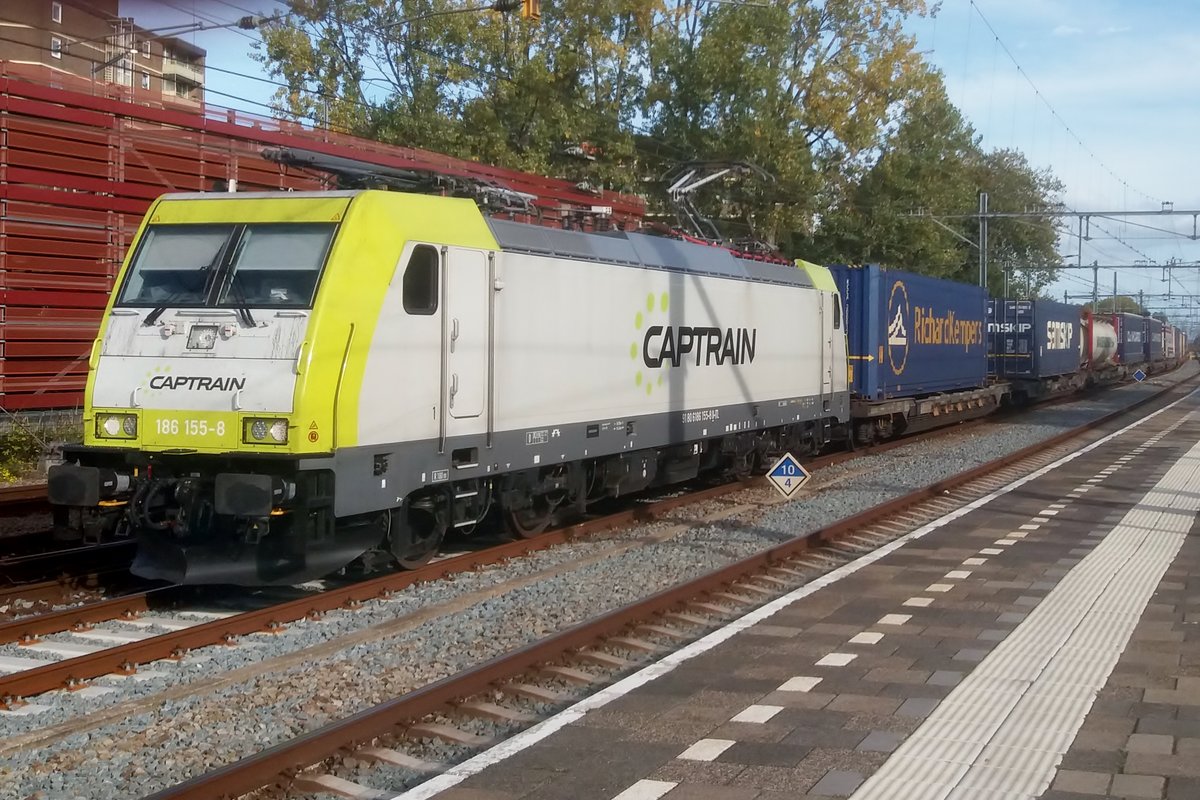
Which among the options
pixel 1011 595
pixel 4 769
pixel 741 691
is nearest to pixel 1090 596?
pixel 1011 595

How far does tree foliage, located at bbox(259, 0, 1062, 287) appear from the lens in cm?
3312

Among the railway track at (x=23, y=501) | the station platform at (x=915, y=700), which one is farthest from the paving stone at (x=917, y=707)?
the railway track at (x=23, y=501)

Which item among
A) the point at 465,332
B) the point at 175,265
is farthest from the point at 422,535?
the point at 175,265

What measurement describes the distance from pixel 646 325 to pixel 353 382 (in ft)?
17.8

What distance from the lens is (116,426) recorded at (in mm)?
9391

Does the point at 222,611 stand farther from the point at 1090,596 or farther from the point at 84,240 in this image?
the point at 84,240

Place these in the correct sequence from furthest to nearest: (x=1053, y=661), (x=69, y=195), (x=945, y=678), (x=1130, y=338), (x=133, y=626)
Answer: (x=1130, y=338) < (x=69, y=195) < (x=133, y=626) < (x=1053, y=661) < (x=945, y=678)

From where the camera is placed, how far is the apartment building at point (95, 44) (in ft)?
70.1

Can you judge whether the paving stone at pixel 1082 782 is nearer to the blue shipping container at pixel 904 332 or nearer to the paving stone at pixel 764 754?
the paving stone at pixel 764 754

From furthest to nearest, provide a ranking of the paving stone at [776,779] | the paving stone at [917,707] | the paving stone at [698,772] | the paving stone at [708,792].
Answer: the paving stone at [917,707] → the paving stone at [698,772] → the paving stone at [776,779] → the paving stone at [708,792]

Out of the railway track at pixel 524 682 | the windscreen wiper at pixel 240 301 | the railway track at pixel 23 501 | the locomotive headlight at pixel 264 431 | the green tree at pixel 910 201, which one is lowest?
the railway track at pixel 524 682

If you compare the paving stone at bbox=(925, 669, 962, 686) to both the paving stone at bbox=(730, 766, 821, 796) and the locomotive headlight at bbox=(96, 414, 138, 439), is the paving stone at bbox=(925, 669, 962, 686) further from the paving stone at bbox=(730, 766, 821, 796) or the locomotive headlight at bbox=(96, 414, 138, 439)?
the locomotive headlight at bbox=(96, 414, 138, 439)

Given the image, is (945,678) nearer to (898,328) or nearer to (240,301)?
(240,301)

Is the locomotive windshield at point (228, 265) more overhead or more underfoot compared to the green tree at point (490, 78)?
more underfoot
